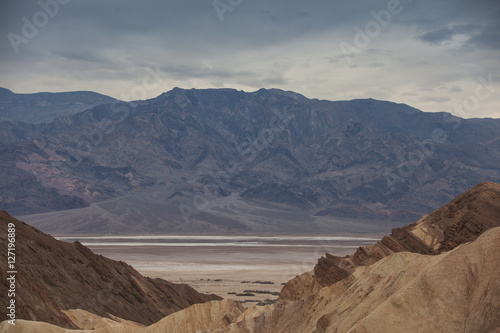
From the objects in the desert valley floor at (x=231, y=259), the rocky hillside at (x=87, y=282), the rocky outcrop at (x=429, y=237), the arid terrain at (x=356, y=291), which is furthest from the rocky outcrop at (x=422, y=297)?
the desert valley floor at (x=231, y=259)

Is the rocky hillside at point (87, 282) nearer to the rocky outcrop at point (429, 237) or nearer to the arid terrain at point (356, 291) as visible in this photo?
the arid terrain at point (356, 291)

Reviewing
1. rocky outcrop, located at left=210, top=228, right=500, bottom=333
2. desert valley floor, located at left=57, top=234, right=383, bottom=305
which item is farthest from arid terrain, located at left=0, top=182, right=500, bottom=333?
desert valley floor, located at left=57, top=234, right=383, bottom=305

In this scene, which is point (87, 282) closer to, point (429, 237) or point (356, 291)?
point (356, 291)

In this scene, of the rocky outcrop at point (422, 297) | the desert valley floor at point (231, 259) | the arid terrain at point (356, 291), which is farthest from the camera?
the desert valley floor at point (231, 259)

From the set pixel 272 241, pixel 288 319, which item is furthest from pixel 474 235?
pixel 272 241

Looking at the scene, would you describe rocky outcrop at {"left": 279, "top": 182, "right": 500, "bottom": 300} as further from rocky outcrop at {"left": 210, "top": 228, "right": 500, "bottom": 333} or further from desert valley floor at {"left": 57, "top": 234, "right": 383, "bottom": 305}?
desert valley floor at {"left": 57, "top": 234, "right": 383, "bottom": 305}

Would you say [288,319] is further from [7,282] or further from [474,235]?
[474,235]

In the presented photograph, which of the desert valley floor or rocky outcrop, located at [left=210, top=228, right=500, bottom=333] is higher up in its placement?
rocky outcrop, located at [left=210, top=228, right=500, bottom=333]
